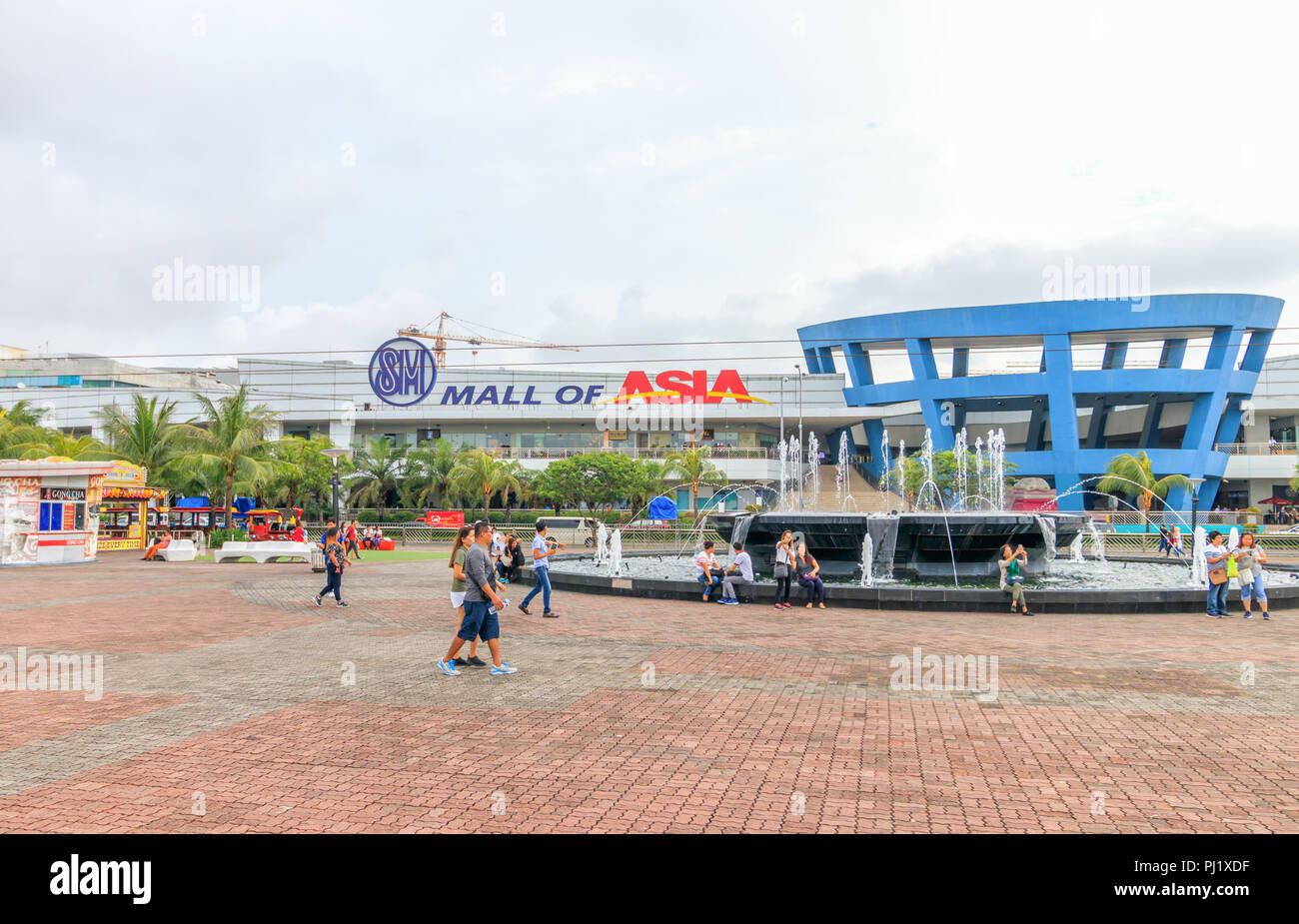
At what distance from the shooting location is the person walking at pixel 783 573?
15.6 meters

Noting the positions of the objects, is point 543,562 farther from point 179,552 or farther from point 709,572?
point 179,552

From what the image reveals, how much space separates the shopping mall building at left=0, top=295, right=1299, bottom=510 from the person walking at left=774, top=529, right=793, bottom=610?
4061 cm

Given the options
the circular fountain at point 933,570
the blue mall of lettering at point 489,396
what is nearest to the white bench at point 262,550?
the circular fountain at point 933,570

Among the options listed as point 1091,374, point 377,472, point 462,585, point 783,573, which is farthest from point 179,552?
point 1091,374

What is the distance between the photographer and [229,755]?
614 centimetres

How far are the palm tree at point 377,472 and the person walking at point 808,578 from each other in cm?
4268

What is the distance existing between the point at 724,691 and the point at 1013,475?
54.3 metres

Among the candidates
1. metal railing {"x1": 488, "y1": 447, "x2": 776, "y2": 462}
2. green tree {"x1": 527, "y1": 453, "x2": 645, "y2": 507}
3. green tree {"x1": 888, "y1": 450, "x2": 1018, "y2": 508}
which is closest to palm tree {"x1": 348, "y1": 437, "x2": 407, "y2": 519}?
metal railing {"x1": 488, "y1": 447, "x2": 776, "y2": 462}

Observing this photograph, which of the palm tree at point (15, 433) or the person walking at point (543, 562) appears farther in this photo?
the palm tree at point (15, 433)

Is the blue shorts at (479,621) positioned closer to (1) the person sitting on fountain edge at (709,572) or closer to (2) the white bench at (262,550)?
(1) the person sitting on fountain edge at (709,572)

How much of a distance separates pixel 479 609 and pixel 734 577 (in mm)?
8346

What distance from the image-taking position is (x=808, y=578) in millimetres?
15789

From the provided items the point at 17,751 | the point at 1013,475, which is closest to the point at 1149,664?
the point at 17,751
